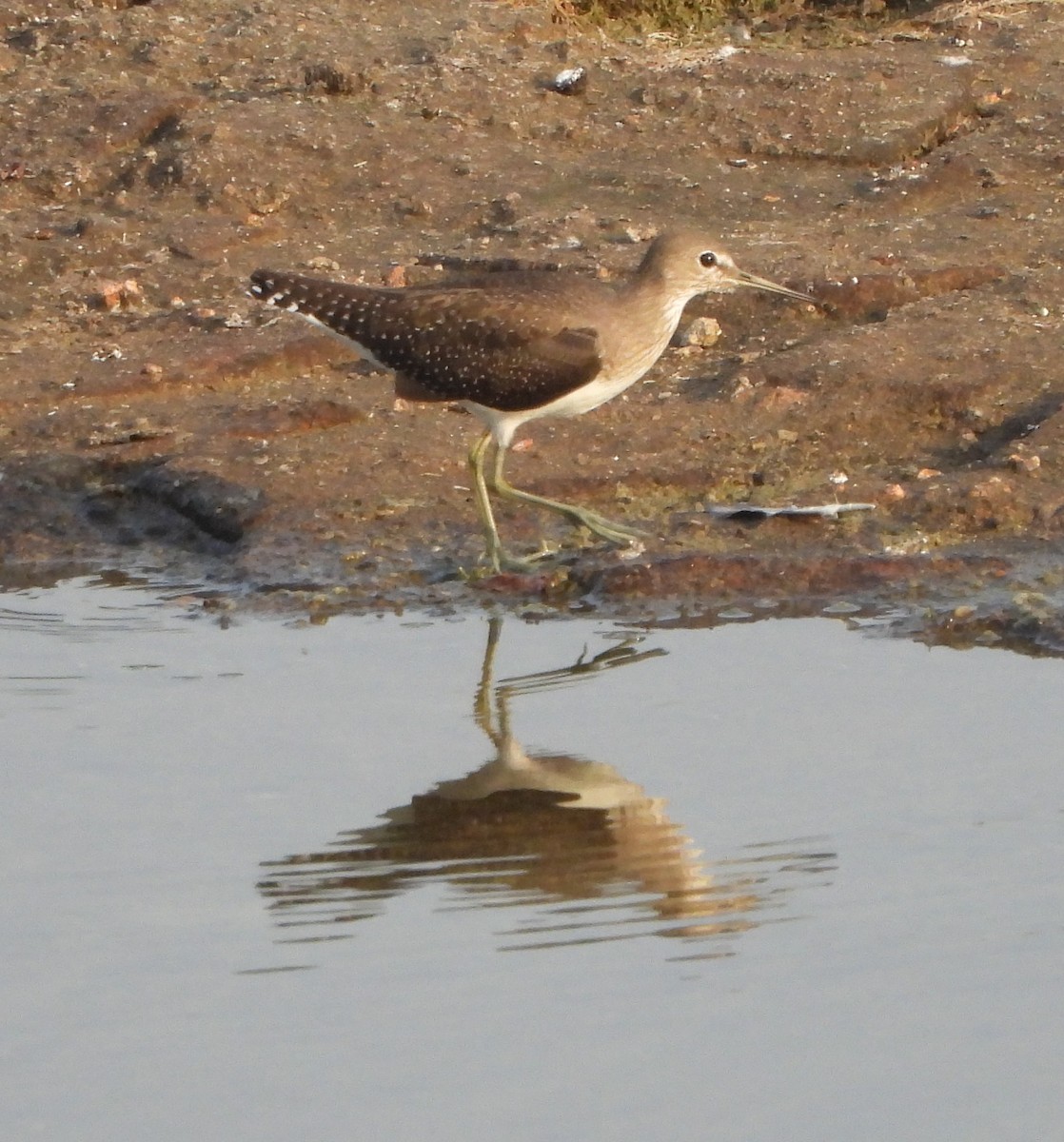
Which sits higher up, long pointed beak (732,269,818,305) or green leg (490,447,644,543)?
long pointed beak (732,269,818,305)

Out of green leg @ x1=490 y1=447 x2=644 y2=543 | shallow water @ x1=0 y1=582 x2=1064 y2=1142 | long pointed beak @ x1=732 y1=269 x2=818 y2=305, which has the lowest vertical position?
shallow water @ x1=0 y1=582 x2=1064 y2=1142

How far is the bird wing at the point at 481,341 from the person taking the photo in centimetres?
709

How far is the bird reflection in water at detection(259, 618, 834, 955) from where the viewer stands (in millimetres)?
4465

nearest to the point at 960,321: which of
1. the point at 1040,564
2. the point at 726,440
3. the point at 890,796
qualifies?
the point at 726,440

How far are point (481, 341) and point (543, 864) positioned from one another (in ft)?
8.83

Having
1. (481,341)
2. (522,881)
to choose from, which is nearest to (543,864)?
(522,881)

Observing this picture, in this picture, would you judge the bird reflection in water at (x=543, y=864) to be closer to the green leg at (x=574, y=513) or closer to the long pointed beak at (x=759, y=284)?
the green leg at (x=574, y=513)

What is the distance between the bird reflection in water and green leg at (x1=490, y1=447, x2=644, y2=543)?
1.66 metres

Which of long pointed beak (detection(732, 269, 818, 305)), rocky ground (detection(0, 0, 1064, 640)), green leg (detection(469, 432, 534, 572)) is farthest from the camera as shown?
long pointed beak (detection(732, 269, 818, 305))

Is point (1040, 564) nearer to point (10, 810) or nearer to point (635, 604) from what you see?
point (635, 604)

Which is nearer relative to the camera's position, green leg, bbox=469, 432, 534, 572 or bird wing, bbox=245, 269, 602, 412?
green leg, bbox=469, 432, 534, 572

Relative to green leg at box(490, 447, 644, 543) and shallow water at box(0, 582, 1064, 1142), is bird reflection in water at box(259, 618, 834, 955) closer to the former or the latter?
shallow water at box(0, 582, 1064, 1142)

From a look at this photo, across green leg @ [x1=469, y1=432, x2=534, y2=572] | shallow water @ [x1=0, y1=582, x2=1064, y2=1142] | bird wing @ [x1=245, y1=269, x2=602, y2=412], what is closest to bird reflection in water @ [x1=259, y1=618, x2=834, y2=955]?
shallow water @ [x1=0, y1=582, x2=1064, y2=1142]

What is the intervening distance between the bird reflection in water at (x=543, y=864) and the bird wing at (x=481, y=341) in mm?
1929
